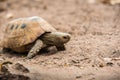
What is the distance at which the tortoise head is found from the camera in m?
5.75

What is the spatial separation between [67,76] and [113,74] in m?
0.58

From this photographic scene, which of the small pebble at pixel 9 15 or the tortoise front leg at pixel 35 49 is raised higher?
the small pebble at pixel 9 15

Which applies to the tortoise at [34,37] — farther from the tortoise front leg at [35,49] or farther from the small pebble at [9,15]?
the small pebble at [9,15]

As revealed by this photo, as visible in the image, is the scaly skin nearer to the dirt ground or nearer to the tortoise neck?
the tortoise neck

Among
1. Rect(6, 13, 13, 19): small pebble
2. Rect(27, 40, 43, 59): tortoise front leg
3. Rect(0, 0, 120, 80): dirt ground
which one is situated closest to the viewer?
Rect(0, 0, 120, 80): dirt ground

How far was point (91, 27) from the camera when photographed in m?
7.63

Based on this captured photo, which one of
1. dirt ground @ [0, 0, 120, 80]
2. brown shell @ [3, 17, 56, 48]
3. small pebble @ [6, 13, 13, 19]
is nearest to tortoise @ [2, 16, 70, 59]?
brown shell @ [3, 17, 56, 48]

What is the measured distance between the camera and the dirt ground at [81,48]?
491 cm

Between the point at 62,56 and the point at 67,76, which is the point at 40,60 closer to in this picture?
the point at 62,56

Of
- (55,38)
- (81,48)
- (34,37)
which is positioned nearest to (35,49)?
(34,37)

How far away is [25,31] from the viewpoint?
19.4 ft

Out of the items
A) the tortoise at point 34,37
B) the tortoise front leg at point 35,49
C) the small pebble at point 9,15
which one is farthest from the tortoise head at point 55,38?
the small pebble at point 9,15

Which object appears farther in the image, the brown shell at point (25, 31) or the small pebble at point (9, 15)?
the small pebble at point (9, 15)

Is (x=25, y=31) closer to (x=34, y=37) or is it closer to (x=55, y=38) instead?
(x=34, y=37)
